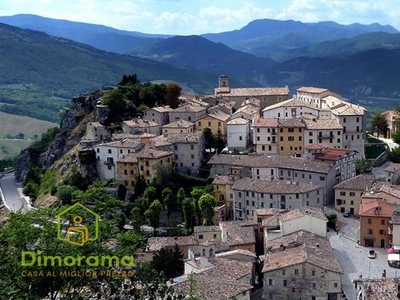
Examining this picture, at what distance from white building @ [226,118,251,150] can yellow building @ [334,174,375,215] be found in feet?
44.4

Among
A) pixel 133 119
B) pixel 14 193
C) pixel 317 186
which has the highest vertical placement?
pixel 133 119

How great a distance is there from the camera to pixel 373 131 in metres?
74.5

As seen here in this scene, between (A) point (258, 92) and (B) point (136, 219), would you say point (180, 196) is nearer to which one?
(B) point (136, 219)

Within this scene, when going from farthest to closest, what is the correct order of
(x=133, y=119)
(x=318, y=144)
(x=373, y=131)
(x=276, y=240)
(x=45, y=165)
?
(x=45, y=165) → (x=373, y=131) → (x=133, y=119) → (x=318, y=144) → (x=276, y=240)

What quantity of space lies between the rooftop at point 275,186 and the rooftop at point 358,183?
223 centimetres

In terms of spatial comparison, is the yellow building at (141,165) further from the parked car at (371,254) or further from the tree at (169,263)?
the parked car at (371,254)

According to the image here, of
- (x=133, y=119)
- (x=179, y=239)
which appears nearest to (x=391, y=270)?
(x=179, y=239)

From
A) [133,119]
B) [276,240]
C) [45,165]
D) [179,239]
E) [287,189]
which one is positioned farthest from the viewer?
[45,165]

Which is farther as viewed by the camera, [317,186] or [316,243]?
[317,186]

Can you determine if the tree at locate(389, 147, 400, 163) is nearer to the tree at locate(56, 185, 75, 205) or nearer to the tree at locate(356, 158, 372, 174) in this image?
the tree at locate(356, 158, 372, 174)

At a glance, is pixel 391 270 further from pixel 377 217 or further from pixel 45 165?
pixel 45 165

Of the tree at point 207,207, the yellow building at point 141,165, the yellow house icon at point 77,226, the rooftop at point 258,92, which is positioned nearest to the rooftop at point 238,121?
the yellow building at point 141,165

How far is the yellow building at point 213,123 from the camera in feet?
214

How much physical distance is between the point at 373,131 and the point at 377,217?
30.6 metres
